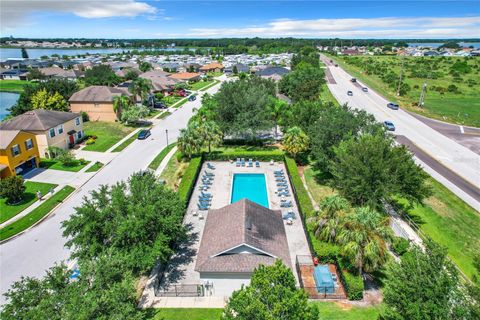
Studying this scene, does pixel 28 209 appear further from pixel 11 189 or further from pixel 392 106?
pixel 392 106

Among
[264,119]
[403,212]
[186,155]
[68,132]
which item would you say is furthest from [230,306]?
[68,132]

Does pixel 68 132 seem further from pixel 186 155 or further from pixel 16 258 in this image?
pixel 16 258

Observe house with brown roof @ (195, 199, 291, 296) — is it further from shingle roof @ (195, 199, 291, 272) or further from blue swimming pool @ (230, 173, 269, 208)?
blue swimming pool @ (230, 173, 269, 208)

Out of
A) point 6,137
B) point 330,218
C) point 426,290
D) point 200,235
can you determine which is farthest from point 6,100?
point 426,290

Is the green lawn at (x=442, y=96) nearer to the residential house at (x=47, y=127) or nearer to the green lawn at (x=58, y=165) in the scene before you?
the green lawn at (x=58, y=165)

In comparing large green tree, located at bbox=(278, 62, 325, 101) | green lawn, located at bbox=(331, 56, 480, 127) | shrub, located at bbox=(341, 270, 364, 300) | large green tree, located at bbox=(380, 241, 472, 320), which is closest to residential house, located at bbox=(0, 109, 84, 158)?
large green tree, located at bbox=(278, 62, 325, 101)

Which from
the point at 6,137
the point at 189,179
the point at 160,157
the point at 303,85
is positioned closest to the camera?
the point at 6,137
